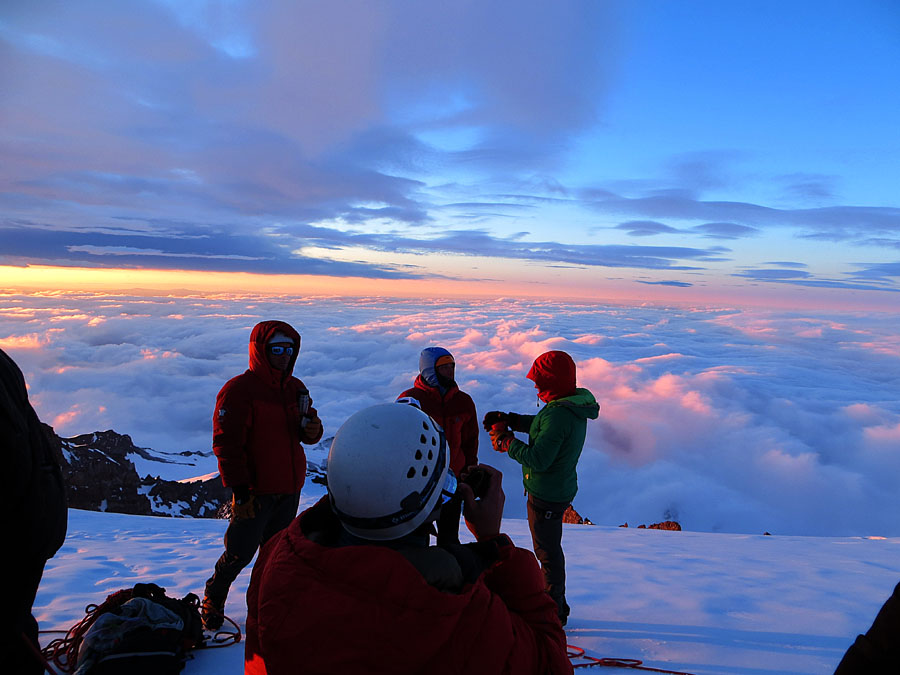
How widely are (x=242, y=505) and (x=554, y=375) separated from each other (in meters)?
2.68

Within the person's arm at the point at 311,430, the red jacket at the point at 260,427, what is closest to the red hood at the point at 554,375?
the person's arm at the point at 311,430

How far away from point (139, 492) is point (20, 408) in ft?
103

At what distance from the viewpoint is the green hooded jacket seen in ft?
12.4

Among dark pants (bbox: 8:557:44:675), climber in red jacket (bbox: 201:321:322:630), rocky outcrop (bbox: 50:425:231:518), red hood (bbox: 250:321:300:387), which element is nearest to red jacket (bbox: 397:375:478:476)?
climber in red jacket (bbox: 201:321:322:630)

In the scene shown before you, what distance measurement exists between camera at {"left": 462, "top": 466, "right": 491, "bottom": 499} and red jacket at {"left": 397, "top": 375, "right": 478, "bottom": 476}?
2.48 meters

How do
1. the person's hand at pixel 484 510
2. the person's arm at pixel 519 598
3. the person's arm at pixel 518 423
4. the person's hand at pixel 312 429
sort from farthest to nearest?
the person's hand at pixel 312 429 < the person's arm at pixel 518 423 < the person's hand at pixel 484 510 < the person's arm at pixel 519 598

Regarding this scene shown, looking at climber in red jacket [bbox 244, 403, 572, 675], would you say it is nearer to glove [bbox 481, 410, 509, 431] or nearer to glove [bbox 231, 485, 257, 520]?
glove [bbox 481, 410, 509, 431]

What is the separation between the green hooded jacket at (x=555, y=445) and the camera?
12.4 ft

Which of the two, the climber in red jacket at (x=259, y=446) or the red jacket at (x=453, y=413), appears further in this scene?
the red jacket at (x=453, y=413)

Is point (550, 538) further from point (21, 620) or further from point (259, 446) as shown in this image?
point (21, 620)

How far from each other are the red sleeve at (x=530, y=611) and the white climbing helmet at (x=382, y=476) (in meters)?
0.34

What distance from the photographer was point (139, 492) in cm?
2731

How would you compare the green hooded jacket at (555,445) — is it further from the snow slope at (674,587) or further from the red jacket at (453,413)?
the snow slope at (674,587)

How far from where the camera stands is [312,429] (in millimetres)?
4207
